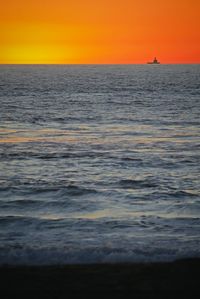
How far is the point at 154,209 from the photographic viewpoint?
1133cm

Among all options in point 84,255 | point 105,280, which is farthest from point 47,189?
point 105,280

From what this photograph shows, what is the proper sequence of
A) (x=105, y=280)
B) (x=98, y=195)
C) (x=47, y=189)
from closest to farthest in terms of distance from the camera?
(x=105, y=280) → (x=98, y=195) → (x=47, y=189)

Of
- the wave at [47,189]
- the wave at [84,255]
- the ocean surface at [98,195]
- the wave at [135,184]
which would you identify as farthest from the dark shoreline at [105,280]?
the wave at [135,184]

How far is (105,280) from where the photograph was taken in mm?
6820

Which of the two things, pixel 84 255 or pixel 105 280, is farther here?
pixel 84 255

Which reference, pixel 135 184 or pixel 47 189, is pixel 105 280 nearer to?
pixel 47 189

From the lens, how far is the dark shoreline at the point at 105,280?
6387 mm

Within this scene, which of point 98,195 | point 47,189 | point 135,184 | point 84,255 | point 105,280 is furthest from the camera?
point 135,184

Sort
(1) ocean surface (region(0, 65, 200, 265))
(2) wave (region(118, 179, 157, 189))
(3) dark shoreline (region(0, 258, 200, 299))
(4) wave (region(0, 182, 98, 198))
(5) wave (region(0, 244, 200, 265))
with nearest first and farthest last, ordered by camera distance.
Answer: (3) dark shoreline (region(0, 258, 200, 299)) → (5) wave (region(0, 244, 200, 265)) → (1) ocean surface (region(0, 65, 200, 265)) → (4) wave (region(0, 182, 98, 198)) → (2) wave (region(118, 179, 157, 189))

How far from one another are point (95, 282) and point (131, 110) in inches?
1369

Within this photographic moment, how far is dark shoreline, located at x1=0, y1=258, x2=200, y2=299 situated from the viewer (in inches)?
251

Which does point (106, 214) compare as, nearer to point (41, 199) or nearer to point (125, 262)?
point (41, 199)

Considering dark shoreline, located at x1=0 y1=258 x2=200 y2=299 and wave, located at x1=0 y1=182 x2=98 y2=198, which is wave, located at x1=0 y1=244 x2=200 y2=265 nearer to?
dark shoreline, located at x1=0 y1=258 x2=200 y2=299

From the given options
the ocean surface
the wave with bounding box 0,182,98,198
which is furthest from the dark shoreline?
the wave with bounding box 0,182,98,198
